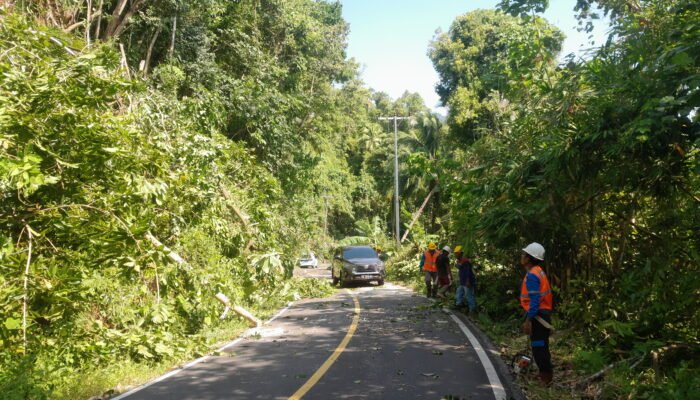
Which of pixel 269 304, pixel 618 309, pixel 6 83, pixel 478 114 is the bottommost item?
pixel 269 304

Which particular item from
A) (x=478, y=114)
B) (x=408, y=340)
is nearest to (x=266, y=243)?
(x=408, y=340)

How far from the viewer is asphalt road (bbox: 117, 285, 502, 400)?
6738 mm

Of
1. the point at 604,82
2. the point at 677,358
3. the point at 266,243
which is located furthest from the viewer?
the point at 266,243

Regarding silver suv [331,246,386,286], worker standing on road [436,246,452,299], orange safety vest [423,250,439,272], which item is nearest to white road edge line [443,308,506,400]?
worker standing on road [436,246,452,299]

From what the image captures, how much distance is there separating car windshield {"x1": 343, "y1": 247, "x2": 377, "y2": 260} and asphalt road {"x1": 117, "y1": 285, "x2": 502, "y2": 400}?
10872 millimetres

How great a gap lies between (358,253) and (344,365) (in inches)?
645

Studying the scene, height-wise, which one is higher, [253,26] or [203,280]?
[253,26]

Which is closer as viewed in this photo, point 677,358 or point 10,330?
point 677,358

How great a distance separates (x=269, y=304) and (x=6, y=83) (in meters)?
10.4

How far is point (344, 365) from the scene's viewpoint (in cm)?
823

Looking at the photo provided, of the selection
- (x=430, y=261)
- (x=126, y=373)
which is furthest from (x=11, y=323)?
(x=430, y=261)

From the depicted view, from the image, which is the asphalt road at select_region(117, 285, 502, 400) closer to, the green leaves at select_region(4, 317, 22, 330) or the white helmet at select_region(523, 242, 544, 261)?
the white helmet at select_region(523, 242, 544, 261)

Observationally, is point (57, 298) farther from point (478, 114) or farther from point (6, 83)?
point (478, 114)

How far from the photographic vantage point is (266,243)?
569 inches
